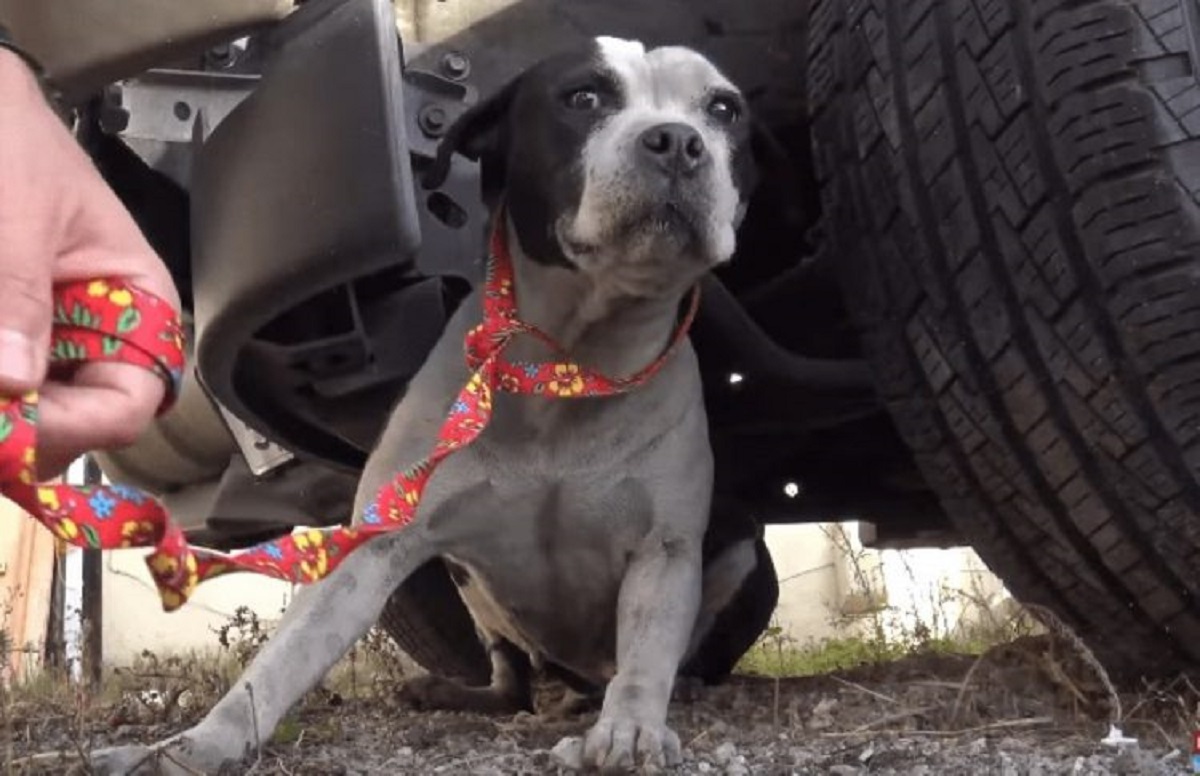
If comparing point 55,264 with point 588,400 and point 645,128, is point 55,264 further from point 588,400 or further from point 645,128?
point 588,400

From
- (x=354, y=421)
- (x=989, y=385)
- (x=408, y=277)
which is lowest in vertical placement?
(x=989, y=385)

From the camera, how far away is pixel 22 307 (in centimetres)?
94

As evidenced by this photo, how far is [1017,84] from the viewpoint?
1.86 m

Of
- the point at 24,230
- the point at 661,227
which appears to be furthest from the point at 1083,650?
the point at 24,230

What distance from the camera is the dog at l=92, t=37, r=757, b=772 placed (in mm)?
2121

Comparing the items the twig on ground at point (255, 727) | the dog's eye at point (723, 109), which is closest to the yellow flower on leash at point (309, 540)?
the twig on ground at point (255, 727)

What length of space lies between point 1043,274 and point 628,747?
0.72m

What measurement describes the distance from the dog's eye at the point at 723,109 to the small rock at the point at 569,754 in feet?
3.17

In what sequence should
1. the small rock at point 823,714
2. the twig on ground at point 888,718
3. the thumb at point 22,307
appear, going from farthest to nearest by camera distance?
the small rock at point 823,714, the twig on ground at point 888,718, the thumb at point 22,307

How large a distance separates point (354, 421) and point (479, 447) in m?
0.41

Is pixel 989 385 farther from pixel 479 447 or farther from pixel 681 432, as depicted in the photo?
pixel 479 447

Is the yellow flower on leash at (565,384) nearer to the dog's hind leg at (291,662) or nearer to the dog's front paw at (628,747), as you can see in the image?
the dog's hind leg at (291,662)

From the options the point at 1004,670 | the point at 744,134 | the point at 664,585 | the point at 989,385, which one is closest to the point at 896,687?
the point at 1004,670

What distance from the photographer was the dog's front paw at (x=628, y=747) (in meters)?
1.79
